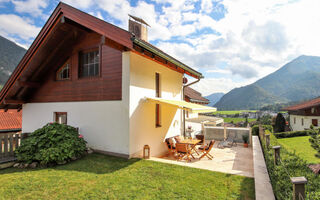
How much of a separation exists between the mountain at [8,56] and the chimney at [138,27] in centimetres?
9534

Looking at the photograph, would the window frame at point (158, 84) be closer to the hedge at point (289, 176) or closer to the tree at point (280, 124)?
the hedge at point (289, 176)

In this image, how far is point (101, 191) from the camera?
5.91 meters

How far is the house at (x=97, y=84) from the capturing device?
9.57 meters

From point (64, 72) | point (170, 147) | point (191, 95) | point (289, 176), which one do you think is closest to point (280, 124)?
point (191, 95)

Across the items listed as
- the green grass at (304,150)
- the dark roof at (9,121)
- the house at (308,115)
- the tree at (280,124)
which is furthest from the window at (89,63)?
the tree at (280,124)

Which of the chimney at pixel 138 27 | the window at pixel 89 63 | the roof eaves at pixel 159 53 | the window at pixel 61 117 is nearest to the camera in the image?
the roof eaves at pixel 159 53

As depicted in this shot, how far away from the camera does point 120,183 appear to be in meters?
6.55

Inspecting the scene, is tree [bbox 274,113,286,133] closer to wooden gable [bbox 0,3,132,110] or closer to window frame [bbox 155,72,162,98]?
window frame [bbox 155,72,162,98]

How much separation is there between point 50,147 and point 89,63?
5865mm

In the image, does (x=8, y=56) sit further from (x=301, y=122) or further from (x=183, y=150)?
(x=301, y=122)

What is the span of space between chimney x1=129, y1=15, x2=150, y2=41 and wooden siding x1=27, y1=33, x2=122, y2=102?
361 cm

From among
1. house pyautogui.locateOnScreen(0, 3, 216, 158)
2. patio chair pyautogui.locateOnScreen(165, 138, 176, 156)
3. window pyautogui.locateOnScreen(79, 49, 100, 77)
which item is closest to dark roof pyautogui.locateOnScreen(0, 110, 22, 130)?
house pyautogui.locateOnScreen(0, 3, 216, 158)

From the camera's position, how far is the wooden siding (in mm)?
10070

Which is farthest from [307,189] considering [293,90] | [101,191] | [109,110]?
[293,90]
